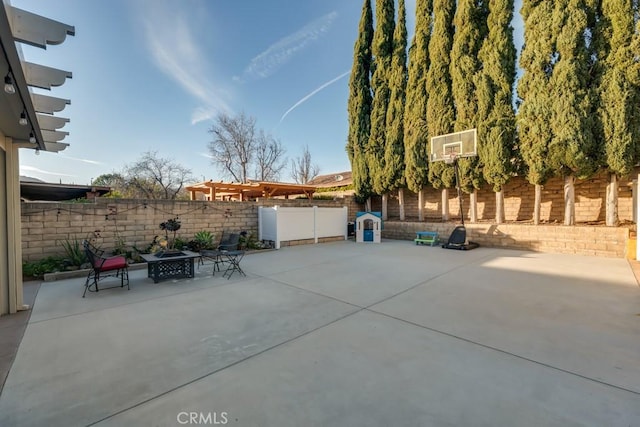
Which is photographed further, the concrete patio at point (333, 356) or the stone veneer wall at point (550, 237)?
the stone veneer wall at point (550, 237)

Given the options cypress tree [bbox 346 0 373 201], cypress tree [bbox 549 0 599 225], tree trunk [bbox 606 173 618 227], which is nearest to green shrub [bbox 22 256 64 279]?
cypress tree [bbox 346 0 373 201]

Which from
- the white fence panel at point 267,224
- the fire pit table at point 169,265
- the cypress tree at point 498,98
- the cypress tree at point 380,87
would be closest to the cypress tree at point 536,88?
the cypress tree at point 498,98

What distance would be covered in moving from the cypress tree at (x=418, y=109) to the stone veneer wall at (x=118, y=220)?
6774 millimetres

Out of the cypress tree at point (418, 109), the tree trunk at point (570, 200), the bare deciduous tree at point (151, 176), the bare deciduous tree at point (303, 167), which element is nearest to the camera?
the tree trunk at point (570, 200)

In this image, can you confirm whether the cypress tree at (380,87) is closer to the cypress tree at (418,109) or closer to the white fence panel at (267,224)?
the cypress tree at (418,109)

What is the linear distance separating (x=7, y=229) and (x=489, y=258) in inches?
364

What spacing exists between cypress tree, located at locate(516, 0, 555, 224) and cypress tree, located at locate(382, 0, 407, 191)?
14.6ft

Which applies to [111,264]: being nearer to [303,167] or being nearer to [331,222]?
[331,222]

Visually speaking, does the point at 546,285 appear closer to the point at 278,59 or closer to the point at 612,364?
the point at 612,364

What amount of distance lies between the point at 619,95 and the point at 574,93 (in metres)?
0.89

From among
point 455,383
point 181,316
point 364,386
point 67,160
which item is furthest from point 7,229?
point 67,160

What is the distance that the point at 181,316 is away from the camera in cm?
329

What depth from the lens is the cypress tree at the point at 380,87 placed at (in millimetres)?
12812

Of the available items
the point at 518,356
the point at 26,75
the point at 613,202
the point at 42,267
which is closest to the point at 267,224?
the point at 42,267
